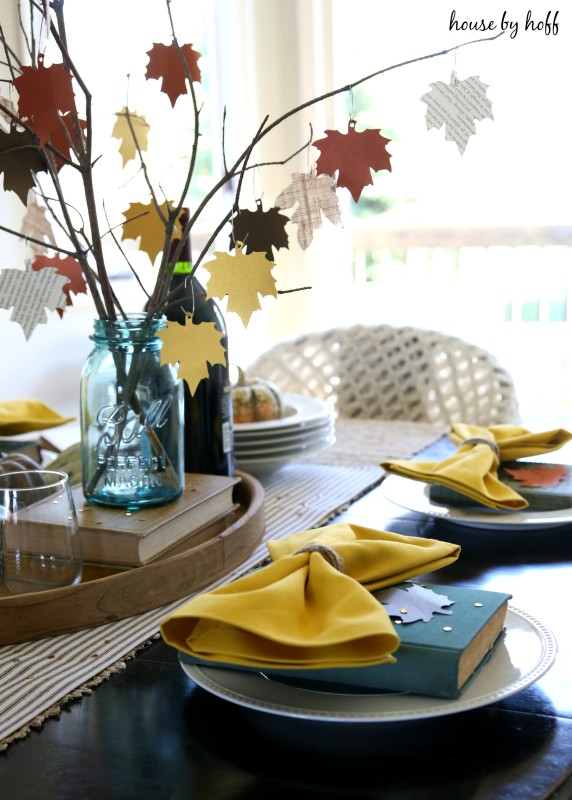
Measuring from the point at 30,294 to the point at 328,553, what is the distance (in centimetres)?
36

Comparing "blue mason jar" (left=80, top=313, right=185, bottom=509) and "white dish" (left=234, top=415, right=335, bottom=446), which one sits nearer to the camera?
"blue mason jar" (left=80, top=313, right=185, bottom=509)

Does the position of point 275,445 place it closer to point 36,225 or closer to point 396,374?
point 36,225

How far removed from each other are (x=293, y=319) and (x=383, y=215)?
4670 mm

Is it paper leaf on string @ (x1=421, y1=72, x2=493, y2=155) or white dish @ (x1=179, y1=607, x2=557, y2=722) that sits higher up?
paper leaf on string @ (x1=421, y1=72, x2=493, y2=155)

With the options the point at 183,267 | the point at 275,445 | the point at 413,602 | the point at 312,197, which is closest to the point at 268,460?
the point at 275,445

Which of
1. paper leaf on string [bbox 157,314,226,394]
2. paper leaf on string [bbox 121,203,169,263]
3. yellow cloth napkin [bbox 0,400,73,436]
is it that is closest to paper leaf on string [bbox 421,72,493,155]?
paper leaf on string [bbox 157,314,226,394]

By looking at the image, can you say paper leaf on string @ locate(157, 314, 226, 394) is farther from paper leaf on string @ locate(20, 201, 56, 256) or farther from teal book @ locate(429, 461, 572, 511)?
→ teal book @ locate(429, 461, 572, 511)

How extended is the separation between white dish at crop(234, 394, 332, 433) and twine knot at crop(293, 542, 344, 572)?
616mm

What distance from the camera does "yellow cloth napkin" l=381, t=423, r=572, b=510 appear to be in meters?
1.08

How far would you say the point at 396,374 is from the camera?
1.96 metres

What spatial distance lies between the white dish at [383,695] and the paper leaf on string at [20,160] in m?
0.47

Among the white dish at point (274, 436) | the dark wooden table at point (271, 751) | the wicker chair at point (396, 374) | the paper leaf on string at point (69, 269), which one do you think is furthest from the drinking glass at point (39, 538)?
the wicker chair at point (396, 374)

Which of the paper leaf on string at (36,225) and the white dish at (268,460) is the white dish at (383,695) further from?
the white dish at (268,460)

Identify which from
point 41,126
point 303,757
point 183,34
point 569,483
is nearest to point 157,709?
point 303,757
